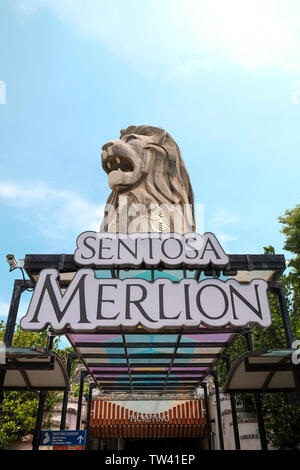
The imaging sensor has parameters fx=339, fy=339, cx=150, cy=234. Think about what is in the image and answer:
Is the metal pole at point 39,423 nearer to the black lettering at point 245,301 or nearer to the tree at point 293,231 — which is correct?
the black lettering at point 245,301

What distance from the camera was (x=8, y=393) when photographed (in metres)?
12.2

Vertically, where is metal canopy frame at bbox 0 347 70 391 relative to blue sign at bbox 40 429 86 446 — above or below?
above

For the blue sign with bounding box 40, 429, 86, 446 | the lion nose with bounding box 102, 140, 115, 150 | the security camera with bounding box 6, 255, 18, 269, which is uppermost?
the lion nose with bounding box 102, 140, 115, 150

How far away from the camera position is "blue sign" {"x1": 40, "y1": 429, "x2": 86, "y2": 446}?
702 centimetres

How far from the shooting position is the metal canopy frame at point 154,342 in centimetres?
662

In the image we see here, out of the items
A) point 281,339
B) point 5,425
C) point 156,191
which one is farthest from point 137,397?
point 156,191

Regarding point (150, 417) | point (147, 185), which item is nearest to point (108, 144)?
point (147, 185)

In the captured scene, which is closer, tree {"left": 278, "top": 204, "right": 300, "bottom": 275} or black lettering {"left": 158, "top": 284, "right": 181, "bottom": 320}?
black lettering {"left": 158, "top": 284, "right": 181, "bottom": 320}

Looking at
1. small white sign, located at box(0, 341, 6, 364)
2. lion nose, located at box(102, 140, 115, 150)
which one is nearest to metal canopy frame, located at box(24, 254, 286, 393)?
small white sign, located at box(0, 341, 6, 364)

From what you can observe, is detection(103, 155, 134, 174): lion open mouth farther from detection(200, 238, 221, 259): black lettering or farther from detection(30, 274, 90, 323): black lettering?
detection(30, 274, 90, 323): black lettering

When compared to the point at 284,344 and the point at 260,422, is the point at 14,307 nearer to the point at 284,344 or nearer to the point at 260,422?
the point at 260,422

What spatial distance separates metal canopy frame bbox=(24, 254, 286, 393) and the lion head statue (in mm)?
4236
